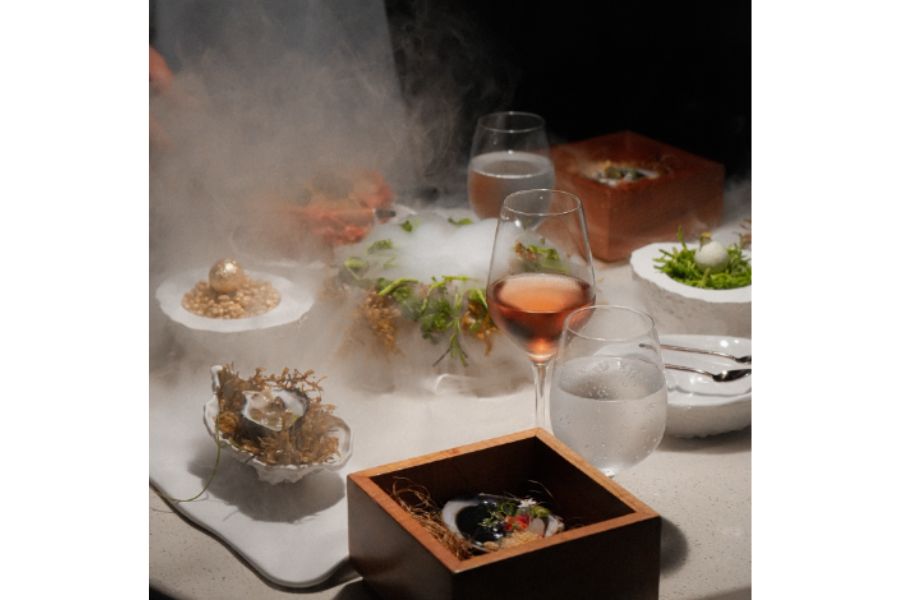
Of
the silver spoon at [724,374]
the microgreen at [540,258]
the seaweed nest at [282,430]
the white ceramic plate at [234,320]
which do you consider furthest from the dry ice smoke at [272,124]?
the silver spoon at [724,374]

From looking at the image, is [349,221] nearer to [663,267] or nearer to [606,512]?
[663,267]

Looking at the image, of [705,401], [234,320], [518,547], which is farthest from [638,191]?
[518,547]

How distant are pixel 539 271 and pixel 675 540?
336 mm

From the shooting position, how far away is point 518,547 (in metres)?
1.25

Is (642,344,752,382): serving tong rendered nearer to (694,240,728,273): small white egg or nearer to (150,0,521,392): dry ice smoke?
(694,240,728,273): small white egg

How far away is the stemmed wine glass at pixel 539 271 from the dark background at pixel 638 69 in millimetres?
1004

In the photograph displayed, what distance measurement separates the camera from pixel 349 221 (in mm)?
1977

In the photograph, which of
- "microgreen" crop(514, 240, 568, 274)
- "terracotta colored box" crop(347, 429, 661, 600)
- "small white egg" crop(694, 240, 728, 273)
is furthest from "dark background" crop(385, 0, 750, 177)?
"terracotta colored box" crop(347, 429, 661, 600)

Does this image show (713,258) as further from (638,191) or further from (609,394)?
(609,394)

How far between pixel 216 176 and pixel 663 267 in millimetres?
630

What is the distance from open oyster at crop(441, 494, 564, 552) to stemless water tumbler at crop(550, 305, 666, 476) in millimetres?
92

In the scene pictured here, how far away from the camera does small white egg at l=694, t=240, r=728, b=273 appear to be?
1899 millimetres

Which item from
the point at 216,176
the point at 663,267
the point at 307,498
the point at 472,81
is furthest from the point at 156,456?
the point at 472,81

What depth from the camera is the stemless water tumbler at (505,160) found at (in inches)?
79.0
